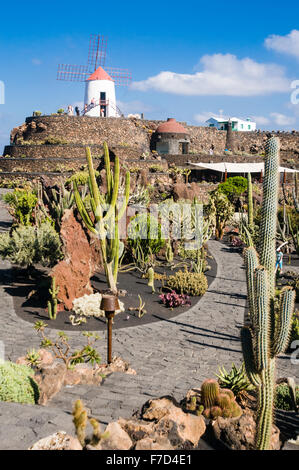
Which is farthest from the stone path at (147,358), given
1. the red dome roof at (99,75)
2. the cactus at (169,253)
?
the red dome roof at (99,75)

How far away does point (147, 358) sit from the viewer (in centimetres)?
693

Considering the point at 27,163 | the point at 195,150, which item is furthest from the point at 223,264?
the point at 195,150

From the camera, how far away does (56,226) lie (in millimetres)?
12570

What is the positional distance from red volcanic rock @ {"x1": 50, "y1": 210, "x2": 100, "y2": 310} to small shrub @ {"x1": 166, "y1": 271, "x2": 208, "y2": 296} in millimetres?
2316

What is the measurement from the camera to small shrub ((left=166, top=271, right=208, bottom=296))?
417 inches

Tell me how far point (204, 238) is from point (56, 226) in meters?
5.43

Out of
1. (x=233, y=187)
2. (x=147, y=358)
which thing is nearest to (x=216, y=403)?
(x=147, y=358)

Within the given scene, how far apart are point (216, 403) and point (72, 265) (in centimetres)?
539

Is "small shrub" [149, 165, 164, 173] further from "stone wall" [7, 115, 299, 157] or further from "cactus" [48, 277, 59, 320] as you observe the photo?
"cactus" [48, 277, 59, 320]

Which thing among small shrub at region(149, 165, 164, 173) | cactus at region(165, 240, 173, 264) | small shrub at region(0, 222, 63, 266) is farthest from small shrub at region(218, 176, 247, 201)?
small shrub at region(0, 222, 63, 266)

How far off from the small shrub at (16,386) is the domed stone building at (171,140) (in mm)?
36014

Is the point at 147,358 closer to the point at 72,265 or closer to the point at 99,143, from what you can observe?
the point at 72,265

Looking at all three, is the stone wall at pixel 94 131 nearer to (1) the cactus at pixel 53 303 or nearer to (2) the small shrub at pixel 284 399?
(1) the cactus at pixel 53 303
